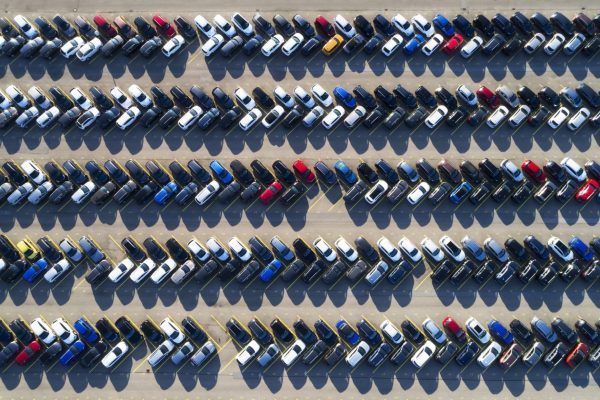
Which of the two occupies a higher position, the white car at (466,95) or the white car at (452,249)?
the white car at (466,95)

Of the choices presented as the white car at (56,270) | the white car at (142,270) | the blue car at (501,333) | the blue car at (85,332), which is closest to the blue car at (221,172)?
the white car at (142,270)

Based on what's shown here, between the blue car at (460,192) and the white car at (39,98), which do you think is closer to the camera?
the blue car at (460,192)

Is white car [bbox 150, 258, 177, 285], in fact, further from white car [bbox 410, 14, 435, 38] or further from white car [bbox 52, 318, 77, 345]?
white car [bbox 410, 14, 435, 38]

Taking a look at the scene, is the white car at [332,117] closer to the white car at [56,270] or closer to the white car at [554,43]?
the white car at [554,43]

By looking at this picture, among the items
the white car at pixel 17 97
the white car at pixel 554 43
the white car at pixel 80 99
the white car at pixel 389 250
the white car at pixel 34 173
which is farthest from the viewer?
the white car at pixel 554 43

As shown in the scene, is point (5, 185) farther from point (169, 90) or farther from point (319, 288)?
point (319, 288)

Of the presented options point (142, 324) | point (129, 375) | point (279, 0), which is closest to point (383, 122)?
point (279, 0)

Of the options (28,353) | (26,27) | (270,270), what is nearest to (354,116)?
(270,270)

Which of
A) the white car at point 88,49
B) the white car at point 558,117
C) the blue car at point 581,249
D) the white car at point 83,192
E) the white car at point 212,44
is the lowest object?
the blue car at point 581,249
